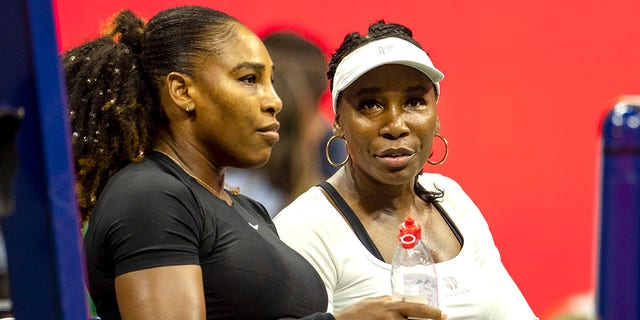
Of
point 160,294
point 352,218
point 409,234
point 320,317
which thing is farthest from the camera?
point 352,218

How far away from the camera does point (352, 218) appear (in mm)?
2393

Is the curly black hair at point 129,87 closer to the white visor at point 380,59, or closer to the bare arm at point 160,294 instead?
the bare arm at point 160,294

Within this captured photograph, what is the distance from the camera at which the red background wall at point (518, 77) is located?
13.2 feet

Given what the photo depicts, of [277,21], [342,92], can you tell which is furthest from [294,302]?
[277,21]

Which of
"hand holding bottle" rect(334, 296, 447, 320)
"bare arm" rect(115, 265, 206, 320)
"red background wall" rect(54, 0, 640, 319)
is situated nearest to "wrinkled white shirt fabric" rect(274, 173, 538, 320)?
"hand holding bottle" rect(334, 296, 447, 320)

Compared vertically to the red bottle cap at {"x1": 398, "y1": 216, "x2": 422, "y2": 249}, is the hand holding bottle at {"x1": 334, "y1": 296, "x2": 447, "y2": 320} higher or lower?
lower

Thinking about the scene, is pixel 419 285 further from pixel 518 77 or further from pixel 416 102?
pixel 518 77

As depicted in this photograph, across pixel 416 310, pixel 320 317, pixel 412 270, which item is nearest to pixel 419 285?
pixel 412 270

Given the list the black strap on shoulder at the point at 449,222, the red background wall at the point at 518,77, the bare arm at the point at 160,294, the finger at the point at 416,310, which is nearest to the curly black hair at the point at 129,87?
the bare arm at the point at 160,294

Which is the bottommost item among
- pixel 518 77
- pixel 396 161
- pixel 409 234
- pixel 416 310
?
pixel 416 310

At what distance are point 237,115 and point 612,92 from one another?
2396 mm

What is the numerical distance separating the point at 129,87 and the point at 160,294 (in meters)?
0.44

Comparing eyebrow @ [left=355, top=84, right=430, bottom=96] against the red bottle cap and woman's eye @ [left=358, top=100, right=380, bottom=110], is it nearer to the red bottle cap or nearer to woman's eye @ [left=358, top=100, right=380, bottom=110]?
woman's eye @ [left=358, top=100, right=380, bottom=110]

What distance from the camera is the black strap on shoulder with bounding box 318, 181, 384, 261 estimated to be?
7.68ft
